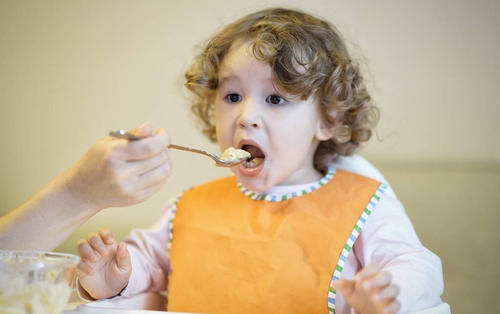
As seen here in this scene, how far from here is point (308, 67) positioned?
111 cm

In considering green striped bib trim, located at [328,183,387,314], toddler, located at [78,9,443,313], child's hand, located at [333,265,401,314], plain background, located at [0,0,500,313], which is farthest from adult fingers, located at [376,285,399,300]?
plain background, located at [0,0,500,313]

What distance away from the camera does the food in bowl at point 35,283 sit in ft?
1.92

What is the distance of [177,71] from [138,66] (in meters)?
0.17

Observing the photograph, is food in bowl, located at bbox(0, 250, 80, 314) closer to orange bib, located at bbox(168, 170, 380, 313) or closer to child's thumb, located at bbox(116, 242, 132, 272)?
child's thumb, located at bbox(116, 242, 132, 272)

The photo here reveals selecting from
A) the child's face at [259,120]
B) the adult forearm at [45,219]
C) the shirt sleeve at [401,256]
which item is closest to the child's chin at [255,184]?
the child's face at [259,120]

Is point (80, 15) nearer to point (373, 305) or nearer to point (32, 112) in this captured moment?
point (32, 112)

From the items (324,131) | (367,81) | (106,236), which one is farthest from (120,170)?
(367,81)

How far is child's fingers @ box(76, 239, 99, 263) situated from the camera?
0.93 metres

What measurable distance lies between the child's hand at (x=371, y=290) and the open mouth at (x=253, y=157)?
0.44m

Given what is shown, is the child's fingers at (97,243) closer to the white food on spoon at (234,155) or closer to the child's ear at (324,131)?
the white food on spoon at (234,155)

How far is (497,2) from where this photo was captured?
5.46 ft

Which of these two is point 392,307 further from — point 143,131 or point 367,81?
point 367,81

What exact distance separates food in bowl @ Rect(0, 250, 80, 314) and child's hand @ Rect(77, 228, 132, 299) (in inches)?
11.8

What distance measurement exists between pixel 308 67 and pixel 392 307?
58 centimetres
